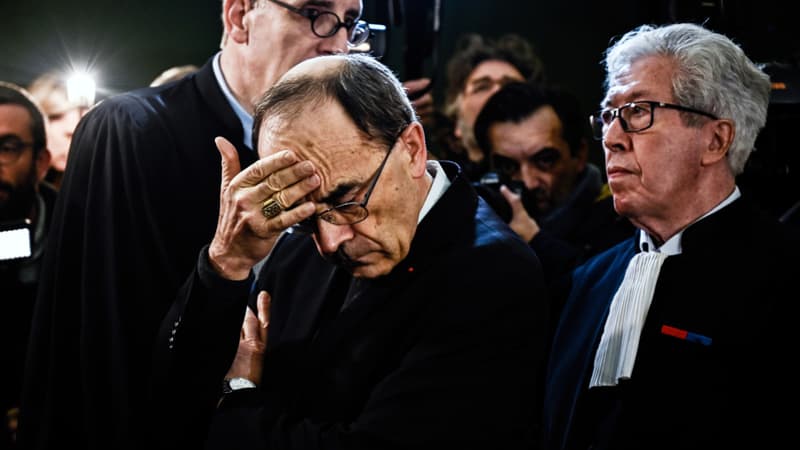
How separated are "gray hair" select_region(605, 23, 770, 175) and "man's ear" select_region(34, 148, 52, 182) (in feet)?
7.35

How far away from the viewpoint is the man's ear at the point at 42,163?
10.5 feet

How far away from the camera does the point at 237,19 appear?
2459 mm

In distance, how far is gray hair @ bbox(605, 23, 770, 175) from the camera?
7.54 ft

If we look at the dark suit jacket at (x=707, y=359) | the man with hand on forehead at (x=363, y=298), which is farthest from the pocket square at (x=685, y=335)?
the man with hand on forehead at (x=363, y=298)

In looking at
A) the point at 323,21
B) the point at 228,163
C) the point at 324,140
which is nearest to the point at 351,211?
the point at 324,140

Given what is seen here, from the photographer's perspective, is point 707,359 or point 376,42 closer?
point 707,359

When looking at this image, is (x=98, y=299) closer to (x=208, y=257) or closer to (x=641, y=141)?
(x=208, y=257)

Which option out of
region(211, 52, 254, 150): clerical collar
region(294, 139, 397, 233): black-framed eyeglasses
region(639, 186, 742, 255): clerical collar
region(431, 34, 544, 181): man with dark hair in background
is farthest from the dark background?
region(294, 139, 397, 233): black-framed eyeglasses

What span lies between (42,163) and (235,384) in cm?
182

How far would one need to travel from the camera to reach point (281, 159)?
164cm

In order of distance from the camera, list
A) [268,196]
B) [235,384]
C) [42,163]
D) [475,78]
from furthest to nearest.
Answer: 1. [475,78]
2. [42,163]
3. [235,384]
4. [268,196]

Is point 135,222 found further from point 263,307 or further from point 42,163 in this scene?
point 42,163

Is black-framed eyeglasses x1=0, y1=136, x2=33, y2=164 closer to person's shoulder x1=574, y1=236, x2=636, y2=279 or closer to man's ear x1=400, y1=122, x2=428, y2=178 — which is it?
man's ear x1=400, y1=122, x2=428, y2=178

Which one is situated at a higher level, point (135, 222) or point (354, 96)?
point (354, 96)
